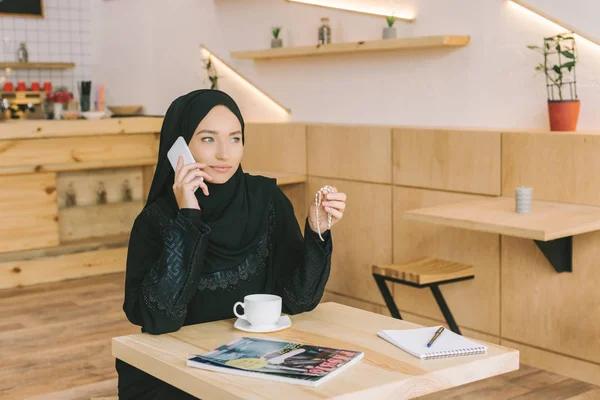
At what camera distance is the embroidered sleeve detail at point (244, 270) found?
217 cm

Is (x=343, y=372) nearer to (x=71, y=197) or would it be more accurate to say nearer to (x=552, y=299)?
(x=552, y=299)

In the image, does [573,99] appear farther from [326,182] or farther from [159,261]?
[159,261]

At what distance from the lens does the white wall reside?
3953 millimetres

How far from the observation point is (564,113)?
3.64 m

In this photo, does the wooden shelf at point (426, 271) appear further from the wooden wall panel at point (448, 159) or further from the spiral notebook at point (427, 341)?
the spiral notebook at point (427, 341)

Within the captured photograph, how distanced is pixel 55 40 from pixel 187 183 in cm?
592

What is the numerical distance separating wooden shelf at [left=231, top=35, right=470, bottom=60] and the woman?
→ 2191 mm

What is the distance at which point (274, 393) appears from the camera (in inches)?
58.4

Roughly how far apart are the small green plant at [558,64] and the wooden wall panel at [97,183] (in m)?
3.31

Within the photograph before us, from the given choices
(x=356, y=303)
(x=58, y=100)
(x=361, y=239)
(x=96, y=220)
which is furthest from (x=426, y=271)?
(x=58, y=100)

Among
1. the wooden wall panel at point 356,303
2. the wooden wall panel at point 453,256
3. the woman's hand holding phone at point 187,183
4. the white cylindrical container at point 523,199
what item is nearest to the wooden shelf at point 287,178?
the wooden wall panel at point 356,303

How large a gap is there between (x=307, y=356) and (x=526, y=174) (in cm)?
234

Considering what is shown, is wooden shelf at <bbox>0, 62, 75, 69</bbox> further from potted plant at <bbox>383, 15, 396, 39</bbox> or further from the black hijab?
the black hijab

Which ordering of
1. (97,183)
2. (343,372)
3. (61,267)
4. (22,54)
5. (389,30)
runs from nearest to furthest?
(343,372) < (389,30) < (61,267) < (97,183) < (22,54)
